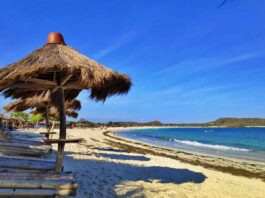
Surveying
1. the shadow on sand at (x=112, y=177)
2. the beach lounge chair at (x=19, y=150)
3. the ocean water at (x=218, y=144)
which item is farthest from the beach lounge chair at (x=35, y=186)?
the ocean water at (x=218, y=144)

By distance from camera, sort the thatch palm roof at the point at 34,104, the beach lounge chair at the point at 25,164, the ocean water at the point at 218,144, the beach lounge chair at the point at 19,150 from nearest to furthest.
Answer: the beach lounge chair at the point at 25,164 → the beach lounge chair at the point at 19,150 → the thatch palm roof at the point at 34,104 → the ocean water at the point at 218,144

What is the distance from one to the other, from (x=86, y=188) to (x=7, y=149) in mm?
2293

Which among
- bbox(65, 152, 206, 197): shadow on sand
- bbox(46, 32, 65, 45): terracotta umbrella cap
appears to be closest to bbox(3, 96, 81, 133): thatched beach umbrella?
bbox(65, 152, 206, 197): shadow on sand

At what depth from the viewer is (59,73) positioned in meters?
5.37

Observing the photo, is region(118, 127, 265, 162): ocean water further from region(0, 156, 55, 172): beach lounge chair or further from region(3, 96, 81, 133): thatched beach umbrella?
region(0, 156, 55, 172): beach lounge chair

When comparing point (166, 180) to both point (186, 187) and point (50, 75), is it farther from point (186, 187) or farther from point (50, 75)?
point (50, 75)

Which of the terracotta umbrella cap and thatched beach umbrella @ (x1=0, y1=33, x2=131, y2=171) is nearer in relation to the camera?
thatched beach umbrella @ (x1=0, y1=33, x2=131, y2=171)

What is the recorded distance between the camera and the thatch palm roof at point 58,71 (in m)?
4.59

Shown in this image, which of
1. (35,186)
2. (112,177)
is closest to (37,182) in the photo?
(35,186)

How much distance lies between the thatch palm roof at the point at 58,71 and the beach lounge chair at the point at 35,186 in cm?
154

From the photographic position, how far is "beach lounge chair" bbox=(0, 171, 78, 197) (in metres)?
3.48

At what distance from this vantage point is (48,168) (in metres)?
4.85

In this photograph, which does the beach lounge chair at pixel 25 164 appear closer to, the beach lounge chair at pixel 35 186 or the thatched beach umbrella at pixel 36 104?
the beach lounge chair at pixel 35 186

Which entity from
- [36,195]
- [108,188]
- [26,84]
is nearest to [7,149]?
[26,84]
